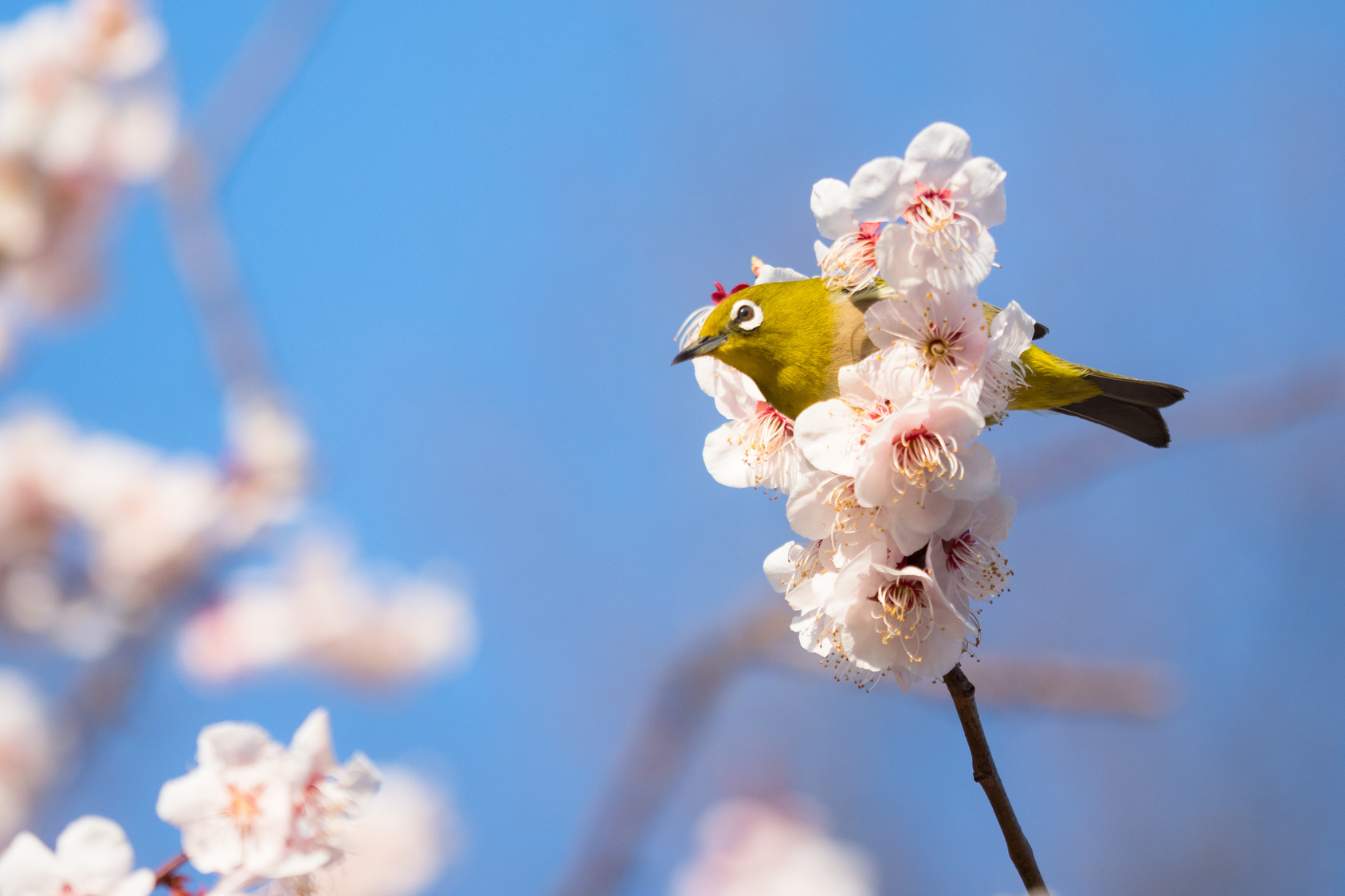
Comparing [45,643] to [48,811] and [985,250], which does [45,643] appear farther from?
[985,250]

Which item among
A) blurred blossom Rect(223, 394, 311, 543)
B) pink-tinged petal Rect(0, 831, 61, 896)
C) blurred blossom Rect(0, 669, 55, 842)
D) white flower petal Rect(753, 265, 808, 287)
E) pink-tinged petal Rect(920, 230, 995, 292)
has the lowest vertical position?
pink-tinged petal Rect(0, 831, 61, 896)

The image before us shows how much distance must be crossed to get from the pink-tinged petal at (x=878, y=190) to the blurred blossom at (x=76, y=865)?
0.91 metres

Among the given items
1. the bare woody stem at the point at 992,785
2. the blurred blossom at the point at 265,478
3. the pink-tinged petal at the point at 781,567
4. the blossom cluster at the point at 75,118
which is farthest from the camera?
the blurred blossom at the point at 265,478

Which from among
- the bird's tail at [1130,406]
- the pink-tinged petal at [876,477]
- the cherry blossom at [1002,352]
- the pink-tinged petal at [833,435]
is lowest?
the pink-tinged petal at [876,477]

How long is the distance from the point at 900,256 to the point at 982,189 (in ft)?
0.29

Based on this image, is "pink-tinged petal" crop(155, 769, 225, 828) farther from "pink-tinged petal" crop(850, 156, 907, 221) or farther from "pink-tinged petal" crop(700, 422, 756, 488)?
"pink-tinged petal" crop(850, 156, 907, 221)

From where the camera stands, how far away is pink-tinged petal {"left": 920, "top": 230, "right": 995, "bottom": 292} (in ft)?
2.52

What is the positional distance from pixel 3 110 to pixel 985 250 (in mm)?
2831

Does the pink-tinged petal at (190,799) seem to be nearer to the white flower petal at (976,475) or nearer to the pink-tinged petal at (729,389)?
the pink-tinged petal at (729,389)

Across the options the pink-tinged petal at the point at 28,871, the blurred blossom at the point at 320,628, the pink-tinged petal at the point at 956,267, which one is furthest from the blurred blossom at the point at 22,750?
the pink-tinged petal at the point at 956,267

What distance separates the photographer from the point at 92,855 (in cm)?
96

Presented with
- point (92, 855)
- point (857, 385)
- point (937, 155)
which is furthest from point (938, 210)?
point (92, 855)

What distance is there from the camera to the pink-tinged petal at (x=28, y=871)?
0.94 metres

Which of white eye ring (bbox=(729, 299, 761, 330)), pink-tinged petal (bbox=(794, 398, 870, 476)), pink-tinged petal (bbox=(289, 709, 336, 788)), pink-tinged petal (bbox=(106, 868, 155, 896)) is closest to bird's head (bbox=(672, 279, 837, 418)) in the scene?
white eye ring (bbox=(729, 299, 761, 330))
